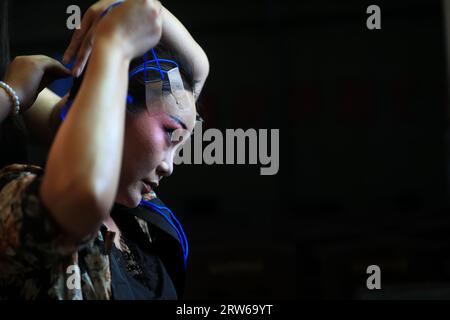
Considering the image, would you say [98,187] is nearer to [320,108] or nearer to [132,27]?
[132,27]

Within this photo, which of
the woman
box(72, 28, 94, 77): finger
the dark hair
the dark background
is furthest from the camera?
the dark background

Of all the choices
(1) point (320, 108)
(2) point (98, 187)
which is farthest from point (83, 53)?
(1) point (320, 108)

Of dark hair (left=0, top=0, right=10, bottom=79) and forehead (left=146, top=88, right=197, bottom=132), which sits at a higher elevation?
dark hair (left=0, top=0, right=10, bottom=79)

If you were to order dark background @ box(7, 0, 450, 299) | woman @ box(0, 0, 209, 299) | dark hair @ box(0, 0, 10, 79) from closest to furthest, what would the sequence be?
woman @ box(0, 0, 209, 299) → dark hair @ box(0, 0, 10, 79) → dark background @ box(7, 0, 450, 299)

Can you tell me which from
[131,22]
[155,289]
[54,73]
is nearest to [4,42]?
[54,73]

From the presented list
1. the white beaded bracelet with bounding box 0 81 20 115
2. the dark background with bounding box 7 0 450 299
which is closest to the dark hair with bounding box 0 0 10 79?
the white beaded bracelet with bounding box 0 81 20 115

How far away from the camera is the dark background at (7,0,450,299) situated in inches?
133

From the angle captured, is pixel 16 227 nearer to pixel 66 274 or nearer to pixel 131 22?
pixel 66 274

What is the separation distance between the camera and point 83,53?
88cm

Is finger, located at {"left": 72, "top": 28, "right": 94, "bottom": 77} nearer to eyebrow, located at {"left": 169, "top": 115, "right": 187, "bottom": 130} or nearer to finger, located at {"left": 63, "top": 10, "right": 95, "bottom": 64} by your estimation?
finger, located at {"left": 63, "top": 10, "right": 95, "bottom": 64}

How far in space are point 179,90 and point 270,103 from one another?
7.81 feet

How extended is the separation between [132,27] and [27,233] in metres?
0.28

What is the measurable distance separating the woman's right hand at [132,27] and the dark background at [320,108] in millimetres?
2246
